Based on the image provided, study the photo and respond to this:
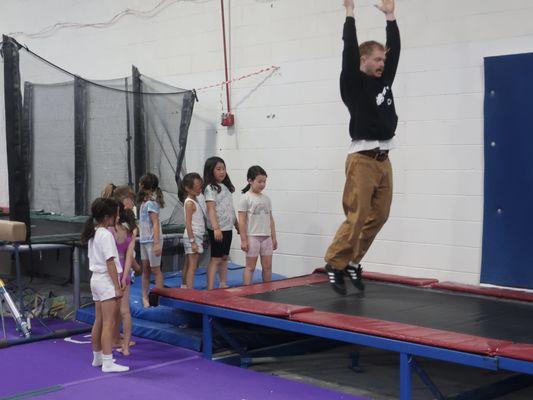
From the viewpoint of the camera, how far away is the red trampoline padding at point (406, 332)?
3.47m

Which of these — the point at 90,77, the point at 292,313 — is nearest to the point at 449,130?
the point at 292,313

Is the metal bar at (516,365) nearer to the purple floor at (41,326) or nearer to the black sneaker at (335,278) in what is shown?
the black sneaker at (335,278)

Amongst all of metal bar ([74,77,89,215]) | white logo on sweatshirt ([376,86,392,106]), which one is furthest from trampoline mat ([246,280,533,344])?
metal bar ([74,77,89,215])

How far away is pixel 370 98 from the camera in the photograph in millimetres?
4375

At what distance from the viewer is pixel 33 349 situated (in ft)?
16.4

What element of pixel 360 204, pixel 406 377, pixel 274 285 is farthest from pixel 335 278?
pixel 406 377

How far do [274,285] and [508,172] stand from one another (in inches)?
73.5

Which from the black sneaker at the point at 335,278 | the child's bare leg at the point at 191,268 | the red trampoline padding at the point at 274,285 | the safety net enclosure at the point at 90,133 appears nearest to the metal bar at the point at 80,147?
the safety net enclosure at the point at 90,133

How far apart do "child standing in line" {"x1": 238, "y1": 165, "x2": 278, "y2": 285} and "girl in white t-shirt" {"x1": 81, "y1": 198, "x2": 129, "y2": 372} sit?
1495 millimetres

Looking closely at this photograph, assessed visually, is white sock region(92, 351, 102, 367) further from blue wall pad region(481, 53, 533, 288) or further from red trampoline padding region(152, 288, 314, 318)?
blue wall pad region(481, 53, 533, 288)

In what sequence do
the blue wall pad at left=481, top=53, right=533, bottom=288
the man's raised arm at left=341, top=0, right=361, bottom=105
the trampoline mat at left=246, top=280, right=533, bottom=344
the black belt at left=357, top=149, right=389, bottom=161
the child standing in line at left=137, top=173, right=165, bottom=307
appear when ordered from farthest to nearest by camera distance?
the child standing in line at left=137, top=173, right=165, bottom=307
the blue wall pad at left=481, top=53, right=533, bottom=288
the black belt at left=357, top=149, right=389, bottom=161
the man's raised arm at left=341, top=0, right=361, bottom=105
the trampoline mat at left=246, top=280, right=533, bottom=344

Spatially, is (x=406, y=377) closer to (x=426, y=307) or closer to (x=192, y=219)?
(x=426, y=307)

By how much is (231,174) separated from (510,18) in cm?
301

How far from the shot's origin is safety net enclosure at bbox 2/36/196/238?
231 inches
